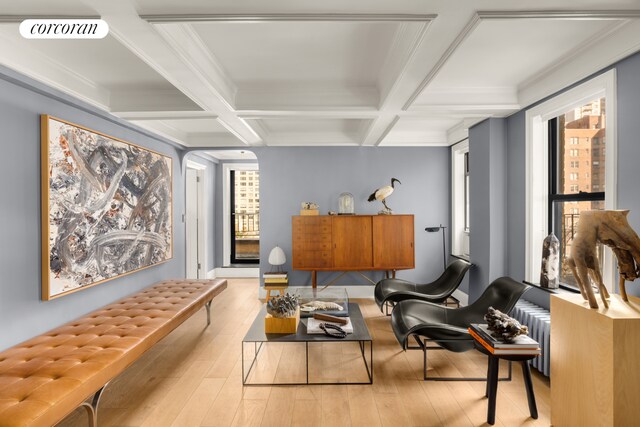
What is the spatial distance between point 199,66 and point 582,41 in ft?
8.93

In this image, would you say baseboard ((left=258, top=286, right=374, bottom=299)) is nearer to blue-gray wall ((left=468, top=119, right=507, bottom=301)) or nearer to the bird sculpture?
the bird sculpture

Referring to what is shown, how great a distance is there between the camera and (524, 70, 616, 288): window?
2496 mm

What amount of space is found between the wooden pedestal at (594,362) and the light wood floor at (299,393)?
1.36ft

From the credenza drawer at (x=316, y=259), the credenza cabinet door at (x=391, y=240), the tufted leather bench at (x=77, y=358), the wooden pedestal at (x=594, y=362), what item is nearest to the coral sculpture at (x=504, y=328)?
the wooden pedestal at (x=594, y=362)

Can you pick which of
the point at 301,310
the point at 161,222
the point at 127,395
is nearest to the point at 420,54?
the point at 301,310

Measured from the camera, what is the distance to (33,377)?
1.90 m

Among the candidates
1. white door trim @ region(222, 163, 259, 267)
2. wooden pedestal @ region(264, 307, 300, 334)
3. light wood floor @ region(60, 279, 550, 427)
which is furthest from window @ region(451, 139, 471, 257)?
white door trim @ region(222, 163, 259, 267)

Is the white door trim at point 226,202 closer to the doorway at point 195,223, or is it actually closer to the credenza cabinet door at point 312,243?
the doorway at point 195,223

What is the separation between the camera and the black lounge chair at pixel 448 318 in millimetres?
2797

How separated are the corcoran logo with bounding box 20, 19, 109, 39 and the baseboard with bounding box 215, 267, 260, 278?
5559mm

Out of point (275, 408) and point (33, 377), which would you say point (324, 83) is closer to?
point (275, 408)

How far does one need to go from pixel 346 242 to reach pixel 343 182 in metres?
1.01

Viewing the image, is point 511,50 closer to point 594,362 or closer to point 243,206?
point 594,362

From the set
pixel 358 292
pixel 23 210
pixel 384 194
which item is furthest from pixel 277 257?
pixel 23 210
